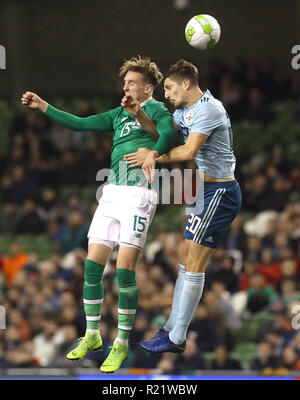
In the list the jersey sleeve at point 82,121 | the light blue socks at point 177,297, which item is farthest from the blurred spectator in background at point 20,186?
the light blue socks at point 177,297

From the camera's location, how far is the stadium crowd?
14.2 metres

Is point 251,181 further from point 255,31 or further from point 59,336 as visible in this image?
point 255,31

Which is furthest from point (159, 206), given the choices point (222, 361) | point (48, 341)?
point (222, 361)

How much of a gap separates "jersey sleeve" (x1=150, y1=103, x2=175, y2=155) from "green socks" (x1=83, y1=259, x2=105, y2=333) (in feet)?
4.42

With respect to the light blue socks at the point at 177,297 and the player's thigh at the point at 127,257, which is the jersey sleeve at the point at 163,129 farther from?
the light blue socks at the point at 177,297

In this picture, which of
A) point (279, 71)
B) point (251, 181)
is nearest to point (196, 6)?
point (279, 71)

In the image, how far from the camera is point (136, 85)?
8297mm

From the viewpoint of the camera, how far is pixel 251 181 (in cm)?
1708

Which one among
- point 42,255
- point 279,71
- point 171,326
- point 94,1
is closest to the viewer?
point 171,326

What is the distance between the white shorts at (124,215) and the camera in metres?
8.17

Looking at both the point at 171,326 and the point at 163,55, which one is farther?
the point at 163,55

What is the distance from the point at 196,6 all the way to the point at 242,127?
4376mm

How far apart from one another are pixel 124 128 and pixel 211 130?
916 millimetres

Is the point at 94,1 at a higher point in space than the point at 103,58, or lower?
higher
